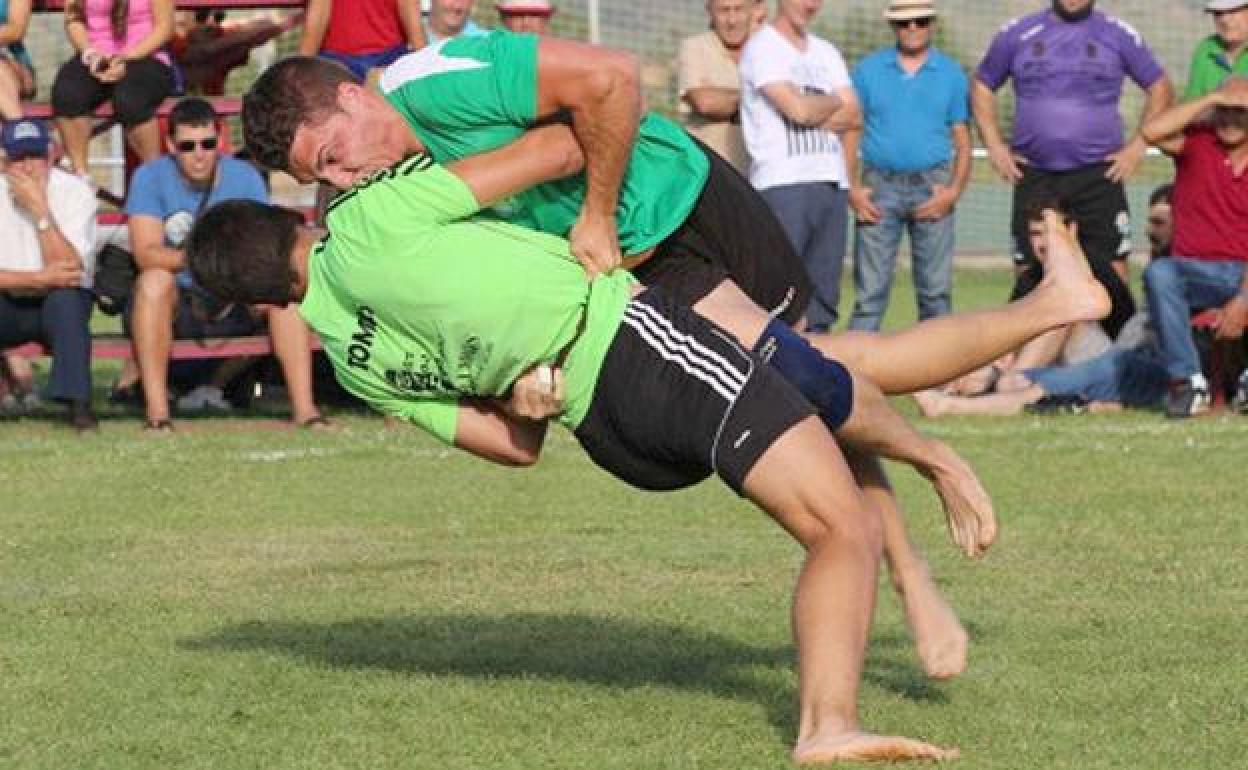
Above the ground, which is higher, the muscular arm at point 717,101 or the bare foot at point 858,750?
the bare foot at point 858,750

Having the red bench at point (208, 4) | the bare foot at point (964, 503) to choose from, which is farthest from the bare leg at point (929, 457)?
the red bench at point (208, 4)

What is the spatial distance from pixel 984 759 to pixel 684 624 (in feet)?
6.87

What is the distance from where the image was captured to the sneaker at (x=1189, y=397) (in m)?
13.9

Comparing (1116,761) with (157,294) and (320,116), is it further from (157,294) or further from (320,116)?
(157,294)

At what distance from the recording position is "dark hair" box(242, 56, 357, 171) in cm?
621

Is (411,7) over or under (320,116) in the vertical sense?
under

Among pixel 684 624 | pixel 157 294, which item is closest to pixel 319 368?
pixel 157 294

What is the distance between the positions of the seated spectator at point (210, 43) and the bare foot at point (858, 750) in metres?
10.5

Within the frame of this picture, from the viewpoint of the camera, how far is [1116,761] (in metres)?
6.05

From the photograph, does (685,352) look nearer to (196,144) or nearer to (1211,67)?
(196,144)

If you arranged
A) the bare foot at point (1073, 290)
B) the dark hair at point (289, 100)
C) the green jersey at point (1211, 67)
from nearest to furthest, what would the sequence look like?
the dark hair at point (289, 100) → the bare foot at point (1073, 290) → the green jersey at point (1211, 67)

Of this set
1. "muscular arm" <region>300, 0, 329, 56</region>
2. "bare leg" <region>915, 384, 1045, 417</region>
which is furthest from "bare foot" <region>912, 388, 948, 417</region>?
"muscular arm" <region>300, 0, 329, 56</region>

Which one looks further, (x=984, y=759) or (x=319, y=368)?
(x=319, y=368)

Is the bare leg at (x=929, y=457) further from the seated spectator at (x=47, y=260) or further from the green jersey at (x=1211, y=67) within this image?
the green jersey at (x=1211, y=67)
